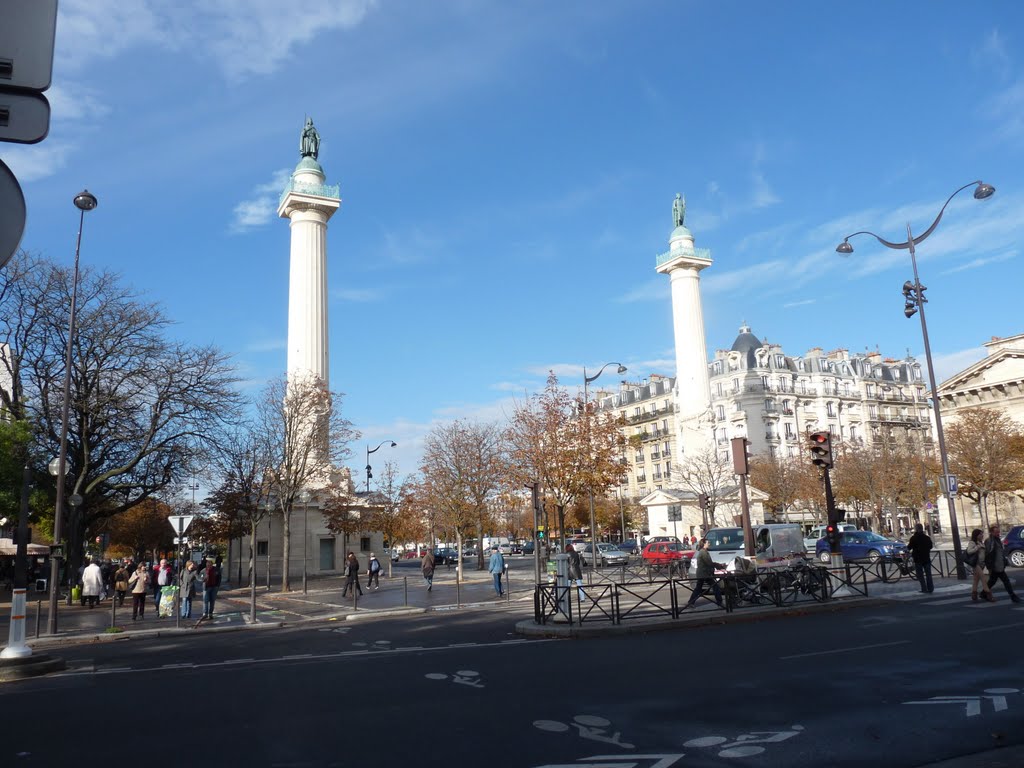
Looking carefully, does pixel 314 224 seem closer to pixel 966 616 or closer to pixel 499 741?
pixel 966 616

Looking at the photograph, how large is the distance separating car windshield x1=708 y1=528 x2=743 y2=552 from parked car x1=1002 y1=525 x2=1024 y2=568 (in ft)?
33.1

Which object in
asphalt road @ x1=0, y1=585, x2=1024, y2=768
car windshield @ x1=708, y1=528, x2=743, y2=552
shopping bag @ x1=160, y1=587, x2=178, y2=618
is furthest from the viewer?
car windshield @ x1=708, y1=528, x2=743, y2=552

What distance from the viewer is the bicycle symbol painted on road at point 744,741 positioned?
20.9 feet

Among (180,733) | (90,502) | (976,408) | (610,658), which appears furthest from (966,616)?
(976,408)

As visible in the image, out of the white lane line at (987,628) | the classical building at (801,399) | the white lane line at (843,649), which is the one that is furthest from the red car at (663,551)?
the classical building at (801,399)

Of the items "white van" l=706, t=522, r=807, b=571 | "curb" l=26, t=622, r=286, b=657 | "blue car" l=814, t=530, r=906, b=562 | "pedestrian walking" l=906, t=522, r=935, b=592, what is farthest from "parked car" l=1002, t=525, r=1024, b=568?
"curb" l=26, t=622, r=286, b=657

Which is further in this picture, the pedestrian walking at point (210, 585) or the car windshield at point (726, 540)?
the car windshield at point (726, 540)

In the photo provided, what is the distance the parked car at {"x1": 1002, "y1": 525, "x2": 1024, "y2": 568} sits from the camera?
29.2 meters

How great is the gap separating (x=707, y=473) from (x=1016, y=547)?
29441mm

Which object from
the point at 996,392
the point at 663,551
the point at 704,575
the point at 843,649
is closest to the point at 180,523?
the point at 704,575

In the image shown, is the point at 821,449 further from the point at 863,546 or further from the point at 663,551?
the point at 663,551

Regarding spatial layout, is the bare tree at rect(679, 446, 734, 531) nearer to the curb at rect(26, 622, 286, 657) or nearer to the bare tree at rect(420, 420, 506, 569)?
the bare tree at rect(420, 420, 506, 569)

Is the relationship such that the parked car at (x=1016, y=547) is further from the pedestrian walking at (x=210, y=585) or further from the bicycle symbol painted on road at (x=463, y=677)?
the pedestrian walking at (x=210, y=585)

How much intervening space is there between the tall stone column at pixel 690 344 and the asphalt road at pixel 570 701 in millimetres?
50404
